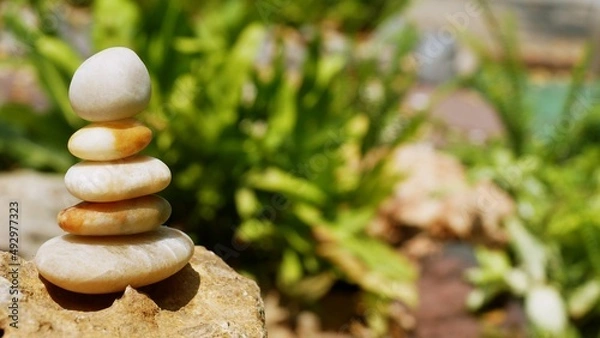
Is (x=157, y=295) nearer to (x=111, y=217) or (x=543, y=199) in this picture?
(x=111, y=217)

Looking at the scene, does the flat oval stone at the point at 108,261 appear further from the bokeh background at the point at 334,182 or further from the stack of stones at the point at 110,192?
the bokeh background at the point at 334,182

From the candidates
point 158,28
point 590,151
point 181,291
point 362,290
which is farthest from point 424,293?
point 181,291

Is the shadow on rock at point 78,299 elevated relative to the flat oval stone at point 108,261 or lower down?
lower down

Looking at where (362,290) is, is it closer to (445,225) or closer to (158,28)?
(445,225)

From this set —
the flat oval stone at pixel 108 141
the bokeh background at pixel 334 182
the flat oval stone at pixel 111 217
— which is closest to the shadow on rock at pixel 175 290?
the flat oval stone at pixel 111 217

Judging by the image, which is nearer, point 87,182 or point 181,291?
point 87,182

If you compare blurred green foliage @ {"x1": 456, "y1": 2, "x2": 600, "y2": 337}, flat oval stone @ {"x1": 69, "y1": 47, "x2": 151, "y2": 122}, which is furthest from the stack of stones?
blurred green foliage @ {"x1": 456, "y1": 2, "x2": 600, "y2": 337}

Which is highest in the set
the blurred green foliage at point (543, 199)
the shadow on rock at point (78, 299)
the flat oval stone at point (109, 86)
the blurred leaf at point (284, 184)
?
the blurred green foliage at point (543, 199)
